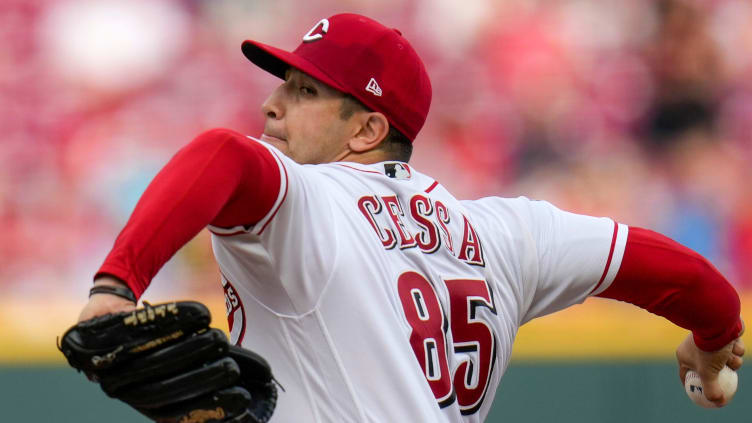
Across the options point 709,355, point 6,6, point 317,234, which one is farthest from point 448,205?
point 6,6

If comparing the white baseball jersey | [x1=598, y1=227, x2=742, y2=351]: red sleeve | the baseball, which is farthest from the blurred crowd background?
the white baseball jersey

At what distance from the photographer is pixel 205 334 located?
1.42 metres

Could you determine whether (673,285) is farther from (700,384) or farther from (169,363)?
(169,363)

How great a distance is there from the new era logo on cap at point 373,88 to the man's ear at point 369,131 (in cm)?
4

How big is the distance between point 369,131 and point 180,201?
83 centimetres

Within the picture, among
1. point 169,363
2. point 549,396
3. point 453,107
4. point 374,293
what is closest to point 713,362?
point 374,293

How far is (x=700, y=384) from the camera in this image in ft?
7.91

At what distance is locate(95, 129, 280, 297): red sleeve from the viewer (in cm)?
138

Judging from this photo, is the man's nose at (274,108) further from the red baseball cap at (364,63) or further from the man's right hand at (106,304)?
the man's right hand at (106,304)

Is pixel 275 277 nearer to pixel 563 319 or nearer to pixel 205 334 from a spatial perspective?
pixel 205 334

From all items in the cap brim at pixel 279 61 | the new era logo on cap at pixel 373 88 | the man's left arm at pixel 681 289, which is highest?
the cap brim at pixel 279 61

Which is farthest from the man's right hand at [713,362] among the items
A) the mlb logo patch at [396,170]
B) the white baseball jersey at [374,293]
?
the mlb logo patch at [396,170]

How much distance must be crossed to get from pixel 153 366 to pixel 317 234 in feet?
1.29

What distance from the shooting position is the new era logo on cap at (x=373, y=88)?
2.13 m
